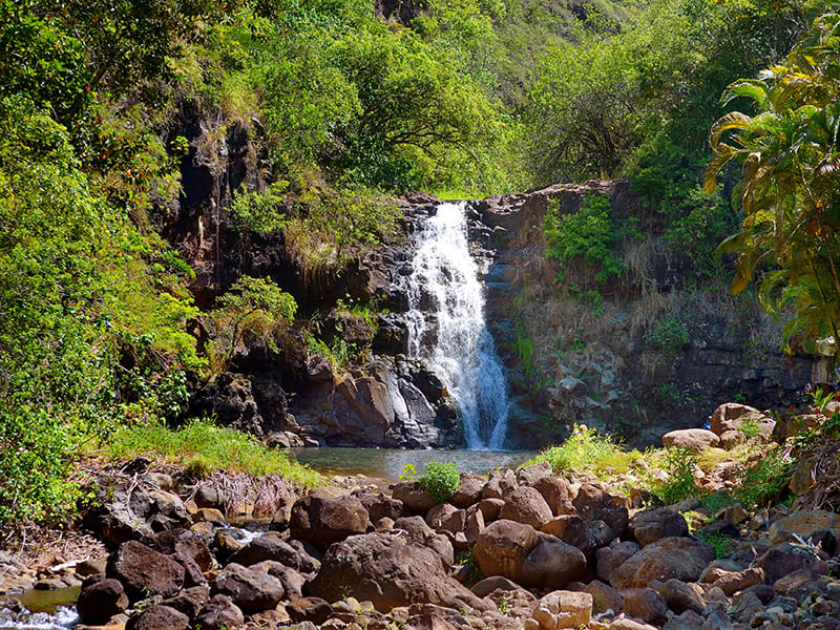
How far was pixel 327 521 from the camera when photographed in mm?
9625

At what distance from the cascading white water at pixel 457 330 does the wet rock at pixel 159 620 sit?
1606cm

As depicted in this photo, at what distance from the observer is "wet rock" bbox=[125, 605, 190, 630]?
653 centimetres

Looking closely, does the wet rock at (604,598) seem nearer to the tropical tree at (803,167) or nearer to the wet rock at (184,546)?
the wet rock at (184,546)

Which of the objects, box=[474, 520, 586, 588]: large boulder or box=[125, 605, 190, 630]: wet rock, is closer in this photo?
box=[125, 605, 190, 630]: wet rock

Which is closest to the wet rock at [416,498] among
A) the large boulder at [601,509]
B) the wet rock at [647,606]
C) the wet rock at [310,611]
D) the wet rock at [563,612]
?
the large boulder at [601,509]

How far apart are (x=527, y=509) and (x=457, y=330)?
14881mm

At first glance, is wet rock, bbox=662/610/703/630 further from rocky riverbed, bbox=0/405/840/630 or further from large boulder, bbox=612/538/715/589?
large boulder, bbox=612/538/715/589

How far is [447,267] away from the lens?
2548 cm

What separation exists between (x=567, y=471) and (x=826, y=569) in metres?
6.12

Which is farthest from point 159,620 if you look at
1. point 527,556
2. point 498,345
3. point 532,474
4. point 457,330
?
point 498,345

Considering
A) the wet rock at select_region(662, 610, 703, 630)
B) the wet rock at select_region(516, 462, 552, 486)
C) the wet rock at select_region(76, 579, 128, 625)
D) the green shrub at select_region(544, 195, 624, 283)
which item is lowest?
the wet rock at select_region(76, 579, 128, 625)

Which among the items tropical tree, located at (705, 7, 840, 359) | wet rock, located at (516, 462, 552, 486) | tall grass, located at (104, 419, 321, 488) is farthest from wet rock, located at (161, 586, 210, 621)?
tropical tree, located at (705, 7, 840, 359)

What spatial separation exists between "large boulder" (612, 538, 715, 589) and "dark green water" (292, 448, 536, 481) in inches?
301

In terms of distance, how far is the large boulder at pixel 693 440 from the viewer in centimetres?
1371
